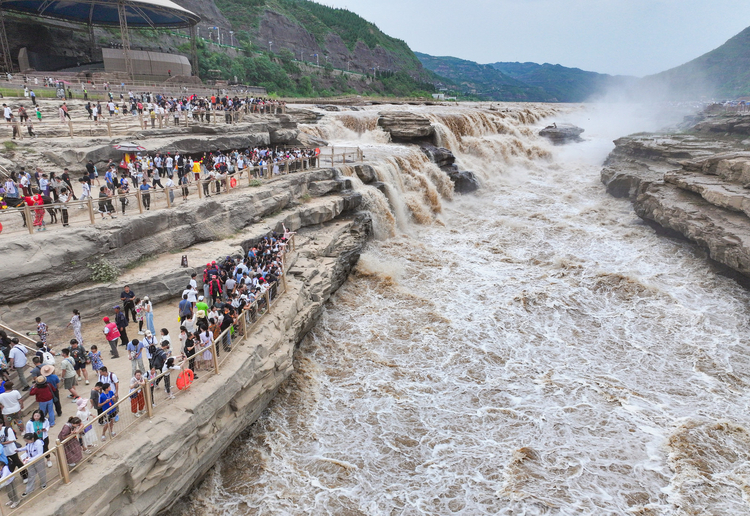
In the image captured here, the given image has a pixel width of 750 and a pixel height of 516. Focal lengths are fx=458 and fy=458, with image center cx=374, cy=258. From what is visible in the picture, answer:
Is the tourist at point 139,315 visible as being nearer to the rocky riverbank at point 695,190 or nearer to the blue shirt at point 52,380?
the blue shirt at point 52,380

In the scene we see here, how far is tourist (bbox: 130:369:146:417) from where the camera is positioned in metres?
7.41

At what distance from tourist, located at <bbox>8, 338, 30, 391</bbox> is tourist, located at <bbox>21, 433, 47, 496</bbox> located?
2176 millimetres

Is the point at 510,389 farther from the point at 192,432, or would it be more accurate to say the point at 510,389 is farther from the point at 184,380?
the point at 184,380

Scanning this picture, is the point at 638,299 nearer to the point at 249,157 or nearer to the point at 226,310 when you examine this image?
the point at 226,310

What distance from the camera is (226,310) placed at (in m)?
9.62

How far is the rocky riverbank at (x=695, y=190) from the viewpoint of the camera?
1677 cm

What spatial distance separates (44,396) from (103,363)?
6.67 ft

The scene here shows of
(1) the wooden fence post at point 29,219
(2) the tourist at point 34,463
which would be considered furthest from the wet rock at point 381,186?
(2) the tourist at point 34,463

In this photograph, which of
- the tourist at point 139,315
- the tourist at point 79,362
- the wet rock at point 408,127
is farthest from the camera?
the wet rock at point 408,127

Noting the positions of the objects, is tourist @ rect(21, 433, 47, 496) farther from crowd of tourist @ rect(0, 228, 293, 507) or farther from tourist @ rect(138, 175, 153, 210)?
tourist @ rect(138, 175, 153, 210)

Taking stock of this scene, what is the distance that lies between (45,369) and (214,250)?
6197mm

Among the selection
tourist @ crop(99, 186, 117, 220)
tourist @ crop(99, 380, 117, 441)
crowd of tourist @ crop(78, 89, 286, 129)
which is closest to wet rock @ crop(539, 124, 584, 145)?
crowd of tourist @ crop(78, 89, 286, 129)

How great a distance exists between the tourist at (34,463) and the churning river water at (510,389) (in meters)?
2.99

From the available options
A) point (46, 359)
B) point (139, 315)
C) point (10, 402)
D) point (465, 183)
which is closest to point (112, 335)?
point (139, 315)
